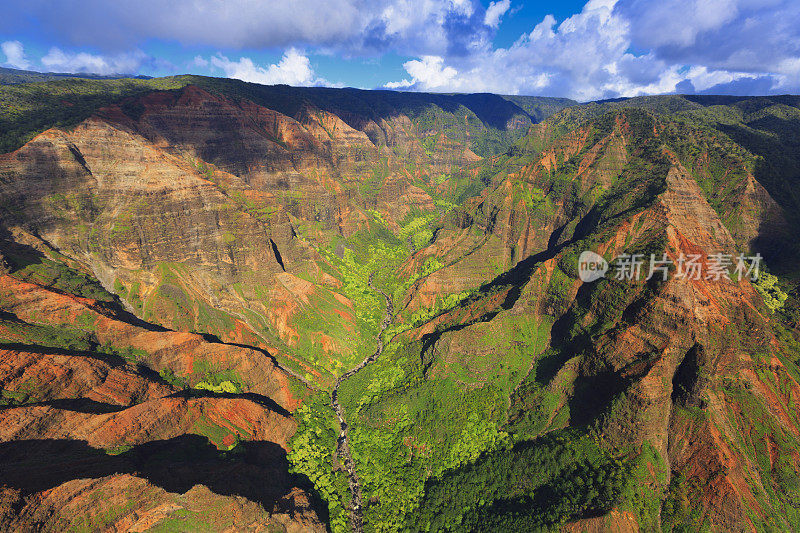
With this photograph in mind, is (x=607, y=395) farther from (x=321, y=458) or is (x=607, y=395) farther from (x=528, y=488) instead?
(x=321, y=458)

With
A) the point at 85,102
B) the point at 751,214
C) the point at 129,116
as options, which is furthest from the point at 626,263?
the point at 85,102

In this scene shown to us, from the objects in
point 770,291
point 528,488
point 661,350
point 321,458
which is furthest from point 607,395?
point 770,291

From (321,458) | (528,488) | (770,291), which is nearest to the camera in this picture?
(528,488)

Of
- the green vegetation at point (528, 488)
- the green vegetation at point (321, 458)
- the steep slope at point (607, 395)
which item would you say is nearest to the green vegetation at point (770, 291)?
the steep slope at point (607, 395)

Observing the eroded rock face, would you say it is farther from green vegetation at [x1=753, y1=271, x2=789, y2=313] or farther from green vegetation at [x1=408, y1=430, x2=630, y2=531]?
green vegetation at [x1=753, y1=271, x2=789, y2=313]

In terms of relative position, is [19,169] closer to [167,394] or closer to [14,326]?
[14,326]

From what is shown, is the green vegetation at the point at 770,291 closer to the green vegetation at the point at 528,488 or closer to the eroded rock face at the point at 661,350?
the eroded rock face at the point at 661,350

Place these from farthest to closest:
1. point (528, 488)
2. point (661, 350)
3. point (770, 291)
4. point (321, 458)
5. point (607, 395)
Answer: point (770, 291) → point (321, 458) → point (607, 395) → point (528, 488) → point (661, 350)

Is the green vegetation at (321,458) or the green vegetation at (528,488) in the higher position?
the green vegetation at (321,458)

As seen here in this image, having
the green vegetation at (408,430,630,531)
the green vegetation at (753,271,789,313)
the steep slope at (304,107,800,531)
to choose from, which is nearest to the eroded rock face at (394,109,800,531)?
the steep slope at (304,107,800,531)

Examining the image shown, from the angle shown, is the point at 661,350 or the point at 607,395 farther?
the point at 607,395

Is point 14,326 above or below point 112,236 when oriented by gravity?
below
